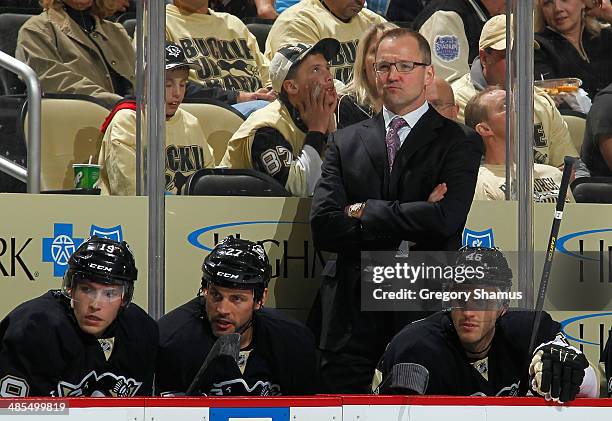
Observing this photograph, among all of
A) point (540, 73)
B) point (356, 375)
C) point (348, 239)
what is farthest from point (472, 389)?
point (540, 73)

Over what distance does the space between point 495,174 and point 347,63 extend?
0.62 m

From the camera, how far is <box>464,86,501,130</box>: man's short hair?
4.21 metres

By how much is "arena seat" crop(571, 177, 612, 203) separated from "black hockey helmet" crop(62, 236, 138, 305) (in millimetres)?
1499

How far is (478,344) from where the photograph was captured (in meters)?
4.02

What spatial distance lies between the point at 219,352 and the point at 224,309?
18 centimetres

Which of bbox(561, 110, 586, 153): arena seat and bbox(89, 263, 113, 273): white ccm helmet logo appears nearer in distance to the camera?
bbox(89, 263, 113, 273): white ccm helmet logo

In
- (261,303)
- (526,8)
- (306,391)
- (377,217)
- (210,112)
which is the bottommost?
(306,391)

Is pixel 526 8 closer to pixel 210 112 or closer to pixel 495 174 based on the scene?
pixel 495 174

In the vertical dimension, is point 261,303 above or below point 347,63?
below

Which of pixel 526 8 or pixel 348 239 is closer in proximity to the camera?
pixel 348 239

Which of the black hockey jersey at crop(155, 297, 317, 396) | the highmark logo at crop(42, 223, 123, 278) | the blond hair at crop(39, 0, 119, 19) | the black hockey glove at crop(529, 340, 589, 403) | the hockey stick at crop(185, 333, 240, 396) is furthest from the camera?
the blond hair at crop(39, 0, 119, 19)

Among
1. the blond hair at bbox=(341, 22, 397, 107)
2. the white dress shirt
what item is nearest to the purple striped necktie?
the white dress shirt

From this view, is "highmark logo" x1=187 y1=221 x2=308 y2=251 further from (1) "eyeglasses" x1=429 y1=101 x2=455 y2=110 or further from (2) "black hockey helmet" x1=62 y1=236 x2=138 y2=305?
(1) "eyeglasses" x1=429 y1=101 x2=455 y2=110

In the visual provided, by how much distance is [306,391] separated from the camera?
12.9ft
